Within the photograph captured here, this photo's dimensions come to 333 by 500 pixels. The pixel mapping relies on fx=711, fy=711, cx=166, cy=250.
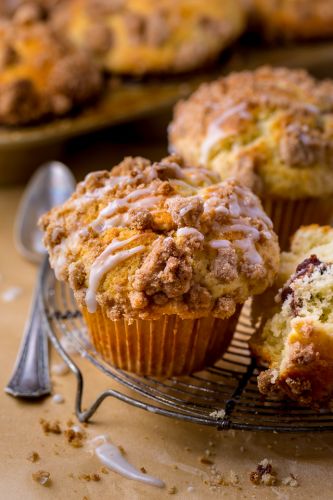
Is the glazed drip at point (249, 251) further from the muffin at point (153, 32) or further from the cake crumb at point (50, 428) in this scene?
the muffin at point (153, 32)

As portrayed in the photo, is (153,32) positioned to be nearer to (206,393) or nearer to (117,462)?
(206,393)

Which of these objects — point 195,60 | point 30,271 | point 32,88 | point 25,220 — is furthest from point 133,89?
point 30,271

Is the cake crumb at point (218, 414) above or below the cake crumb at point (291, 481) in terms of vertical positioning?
above

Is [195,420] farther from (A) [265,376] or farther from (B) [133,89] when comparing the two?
(B) [133,89]

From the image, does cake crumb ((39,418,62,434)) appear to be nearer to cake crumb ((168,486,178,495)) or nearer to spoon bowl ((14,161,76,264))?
cake crumb ((168,486,178,495))

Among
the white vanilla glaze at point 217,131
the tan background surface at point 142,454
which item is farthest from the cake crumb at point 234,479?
the white vanilla glaze at point 217,131

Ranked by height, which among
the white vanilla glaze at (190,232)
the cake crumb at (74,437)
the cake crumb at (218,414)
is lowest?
the cake crumb at (74,437)
